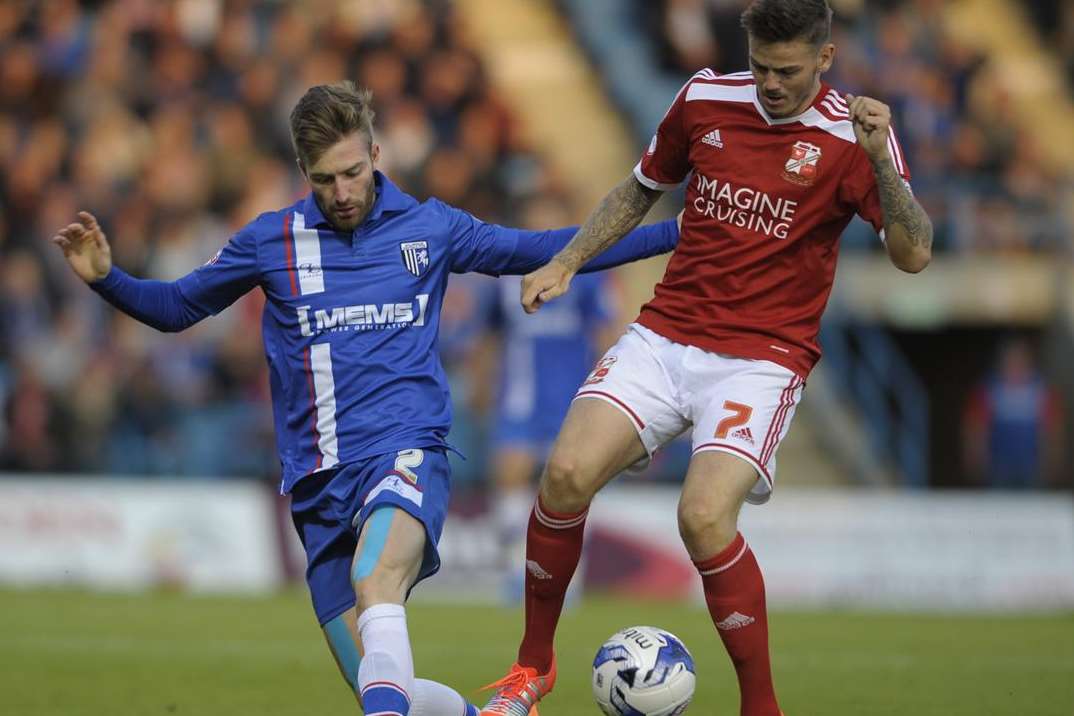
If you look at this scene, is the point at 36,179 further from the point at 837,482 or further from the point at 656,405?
the point at 656,405

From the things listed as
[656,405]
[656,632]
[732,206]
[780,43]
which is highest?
[780,43]

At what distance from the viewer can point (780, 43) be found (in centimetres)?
577

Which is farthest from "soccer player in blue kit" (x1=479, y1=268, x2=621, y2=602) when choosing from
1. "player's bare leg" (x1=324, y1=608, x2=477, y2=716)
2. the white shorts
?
"player's bare leg" (x1=324, y1=608, x2=477, y2=716)

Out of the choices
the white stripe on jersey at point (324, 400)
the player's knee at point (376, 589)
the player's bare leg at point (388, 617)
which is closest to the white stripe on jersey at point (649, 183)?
the white stripe on jersey at point (324, 400)

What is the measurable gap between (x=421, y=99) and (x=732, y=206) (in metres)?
10.8

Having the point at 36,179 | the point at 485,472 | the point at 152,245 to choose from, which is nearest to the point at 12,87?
the point at 36,179

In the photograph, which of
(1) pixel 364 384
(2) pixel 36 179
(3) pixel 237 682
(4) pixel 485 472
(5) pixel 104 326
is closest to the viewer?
(1) pixel 364 384

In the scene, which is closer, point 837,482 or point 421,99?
point 837,482

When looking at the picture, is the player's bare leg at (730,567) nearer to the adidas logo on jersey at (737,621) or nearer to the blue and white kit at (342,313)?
the adidas logo on jersey at (737,621)

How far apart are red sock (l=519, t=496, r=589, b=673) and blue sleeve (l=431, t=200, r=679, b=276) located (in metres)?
0.89

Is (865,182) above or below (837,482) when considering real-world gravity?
above

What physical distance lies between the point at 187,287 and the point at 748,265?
78.5 inches

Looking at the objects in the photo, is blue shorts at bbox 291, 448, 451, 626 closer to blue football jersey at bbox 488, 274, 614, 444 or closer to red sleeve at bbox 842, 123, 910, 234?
red sleeve at bbox 842, 123, 910, 234

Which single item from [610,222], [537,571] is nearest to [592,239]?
[610,222]
